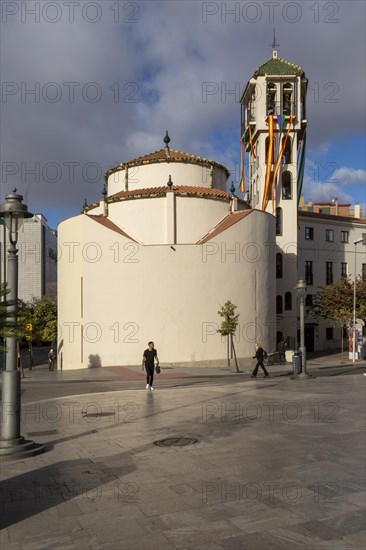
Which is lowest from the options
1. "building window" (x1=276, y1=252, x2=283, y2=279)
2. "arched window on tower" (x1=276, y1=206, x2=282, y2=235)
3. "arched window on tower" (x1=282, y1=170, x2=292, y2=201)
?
"building window" (x1=276, y1=252, x2=283, y2=279)

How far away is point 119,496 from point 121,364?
24.4 m

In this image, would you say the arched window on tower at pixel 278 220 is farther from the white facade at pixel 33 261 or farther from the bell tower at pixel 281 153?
the white facade at pixel 33 261

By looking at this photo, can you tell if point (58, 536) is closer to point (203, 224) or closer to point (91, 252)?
point (91, 252)

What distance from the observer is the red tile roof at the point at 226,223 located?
31.8 metres

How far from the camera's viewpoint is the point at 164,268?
30922mm

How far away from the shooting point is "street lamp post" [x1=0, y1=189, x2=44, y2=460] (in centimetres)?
886

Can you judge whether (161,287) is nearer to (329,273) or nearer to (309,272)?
(309,272)

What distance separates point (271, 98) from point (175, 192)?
15317 millimetres

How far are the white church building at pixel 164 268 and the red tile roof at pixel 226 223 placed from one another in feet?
0.41

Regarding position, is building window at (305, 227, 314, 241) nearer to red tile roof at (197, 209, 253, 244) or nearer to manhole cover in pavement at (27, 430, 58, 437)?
red tile roof at (197, 209, 253, 244)

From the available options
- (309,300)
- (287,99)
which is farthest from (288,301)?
(287,99)

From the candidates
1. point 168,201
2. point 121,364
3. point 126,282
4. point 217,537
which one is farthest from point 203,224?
point 217,537

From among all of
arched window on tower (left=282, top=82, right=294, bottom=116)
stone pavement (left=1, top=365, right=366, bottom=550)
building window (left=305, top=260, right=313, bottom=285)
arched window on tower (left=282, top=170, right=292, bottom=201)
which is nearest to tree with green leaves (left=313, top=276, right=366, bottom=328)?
building window (left=305, top=260, right=313, bottom=285)

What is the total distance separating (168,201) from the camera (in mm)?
33062
